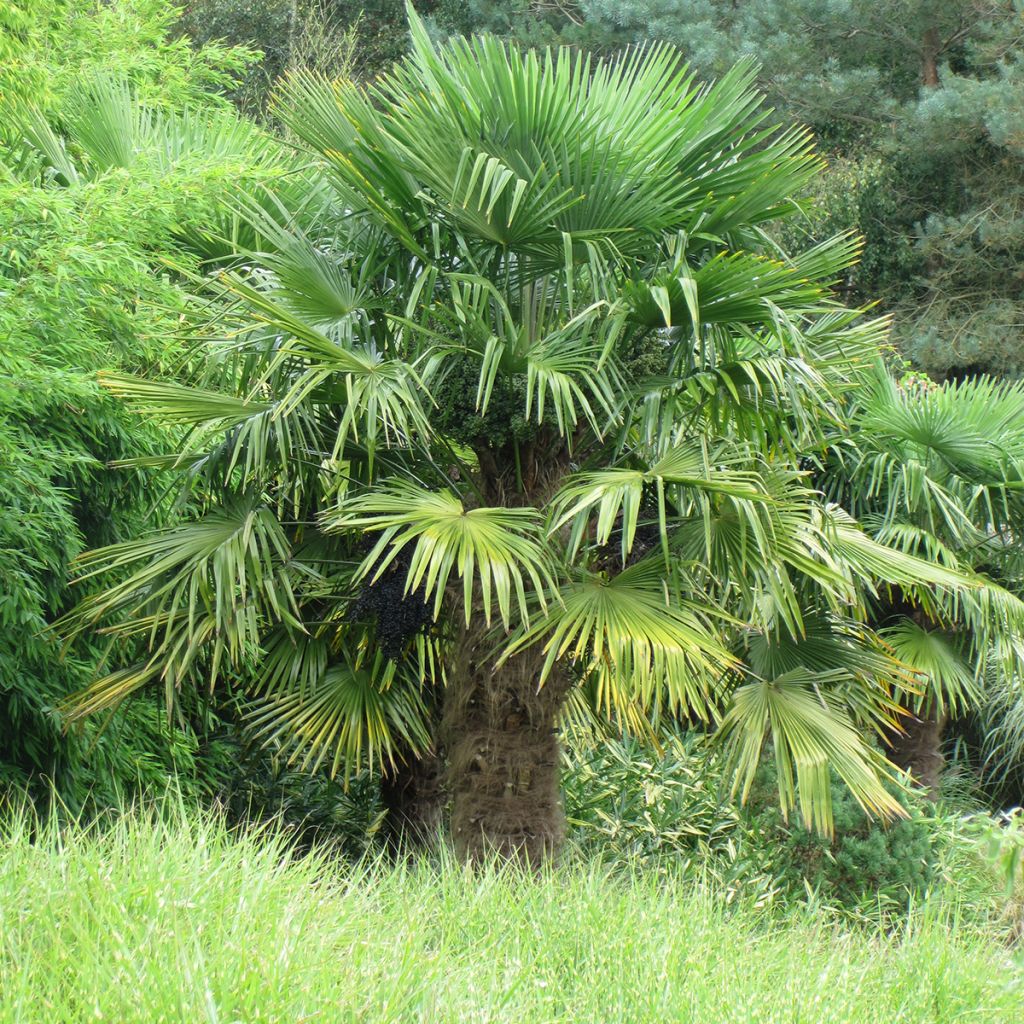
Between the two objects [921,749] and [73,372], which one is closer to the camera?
[73,372]

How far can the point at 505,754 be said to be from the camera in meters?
5.00

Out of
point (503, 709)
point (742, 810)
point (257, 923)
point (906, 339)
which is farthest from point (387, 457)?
point (906, 339)

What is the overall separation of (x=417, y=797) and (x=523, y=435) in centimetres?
236

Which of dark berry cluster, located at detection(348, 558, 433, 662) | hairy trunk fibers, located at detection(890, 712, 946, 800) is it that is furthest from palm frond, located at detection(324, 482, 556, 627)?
hairy trunk fibers, located at detection(890, 712, 946, 800)

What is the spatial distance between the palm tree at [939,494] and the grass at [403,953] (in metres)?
2.71

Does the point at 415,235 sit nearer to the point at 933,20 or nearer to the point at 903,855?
the point at 903,855

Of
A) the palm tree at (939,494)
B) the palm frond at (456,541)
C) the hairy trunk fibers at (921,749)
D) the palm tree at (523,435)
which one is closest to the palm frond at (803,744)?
the palm tree at (523,435)

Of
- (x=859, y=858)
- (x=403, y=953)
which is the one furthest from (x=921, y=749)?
(x=403, y=953)

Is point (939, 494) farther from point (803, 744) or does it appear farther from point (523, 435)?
point (523, 435)

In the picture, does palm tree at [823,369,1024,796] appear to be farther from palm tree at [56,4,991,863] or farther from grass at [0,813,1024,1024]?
grass at [0,813,1024,1024]

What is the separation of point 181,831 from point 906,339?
38.4 feet


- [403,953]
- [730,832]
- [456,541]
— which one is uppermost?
[456,541]

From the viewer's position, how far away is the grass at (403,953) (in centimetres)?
275

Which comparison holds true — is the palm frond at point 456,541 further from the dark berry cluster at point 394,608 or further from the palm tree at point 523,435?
the dark berry cluster at point 394,608
